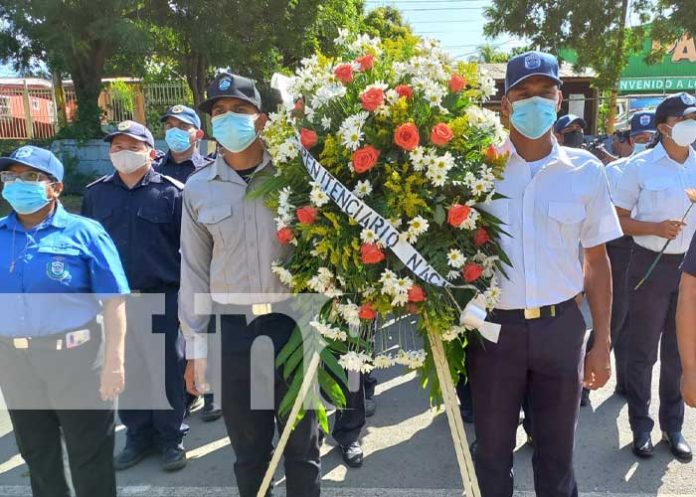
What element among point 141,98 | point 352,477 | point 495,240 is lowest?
point 352,477

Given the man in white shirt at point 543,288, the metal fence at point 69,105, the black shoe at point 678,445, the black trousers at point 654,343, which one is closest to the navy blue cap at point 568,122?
the black trousers at point 654,343

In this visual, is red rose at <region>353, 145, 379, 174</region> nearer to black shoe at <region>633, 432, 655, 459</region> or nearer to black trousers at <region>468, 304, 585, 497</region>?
black trousers at <region>468, 304, 585, 497</region>

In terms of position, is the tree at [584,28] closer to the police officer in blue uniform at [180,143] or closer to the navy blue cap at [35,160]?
the police officer in blue uniform at [180,143]

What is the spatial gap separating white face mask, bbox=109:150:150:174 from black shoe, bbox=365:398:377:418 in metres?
2.19

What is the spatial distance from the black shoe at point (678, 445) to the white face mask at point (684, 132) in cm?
166

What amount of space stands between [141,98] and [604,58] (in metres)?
13.9

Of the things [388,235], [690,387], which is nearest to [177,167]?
[388,235]

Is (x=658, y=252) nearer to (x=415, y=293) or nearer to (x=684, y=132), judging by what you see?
(x=684, y=132)

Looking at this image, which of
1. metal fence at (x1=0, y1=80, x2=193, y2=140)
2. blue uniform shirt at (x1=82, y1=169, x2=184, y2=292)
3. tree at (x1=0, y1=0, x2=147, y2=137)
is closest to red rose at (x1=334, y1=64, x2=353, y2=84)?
blue uniform shirt at (x1=82, y1=169, x2=184, y2=292)

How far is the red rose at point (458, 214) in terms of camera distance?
6.37ft

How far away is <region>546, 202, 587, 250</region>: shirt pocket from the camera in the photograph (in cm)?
219

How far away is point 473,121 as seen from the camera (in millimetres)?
2041

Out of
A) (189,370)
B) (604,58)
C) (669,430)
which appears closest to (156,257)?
(189,370)

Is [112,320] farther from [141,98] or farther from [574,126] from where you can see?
[141,98]
